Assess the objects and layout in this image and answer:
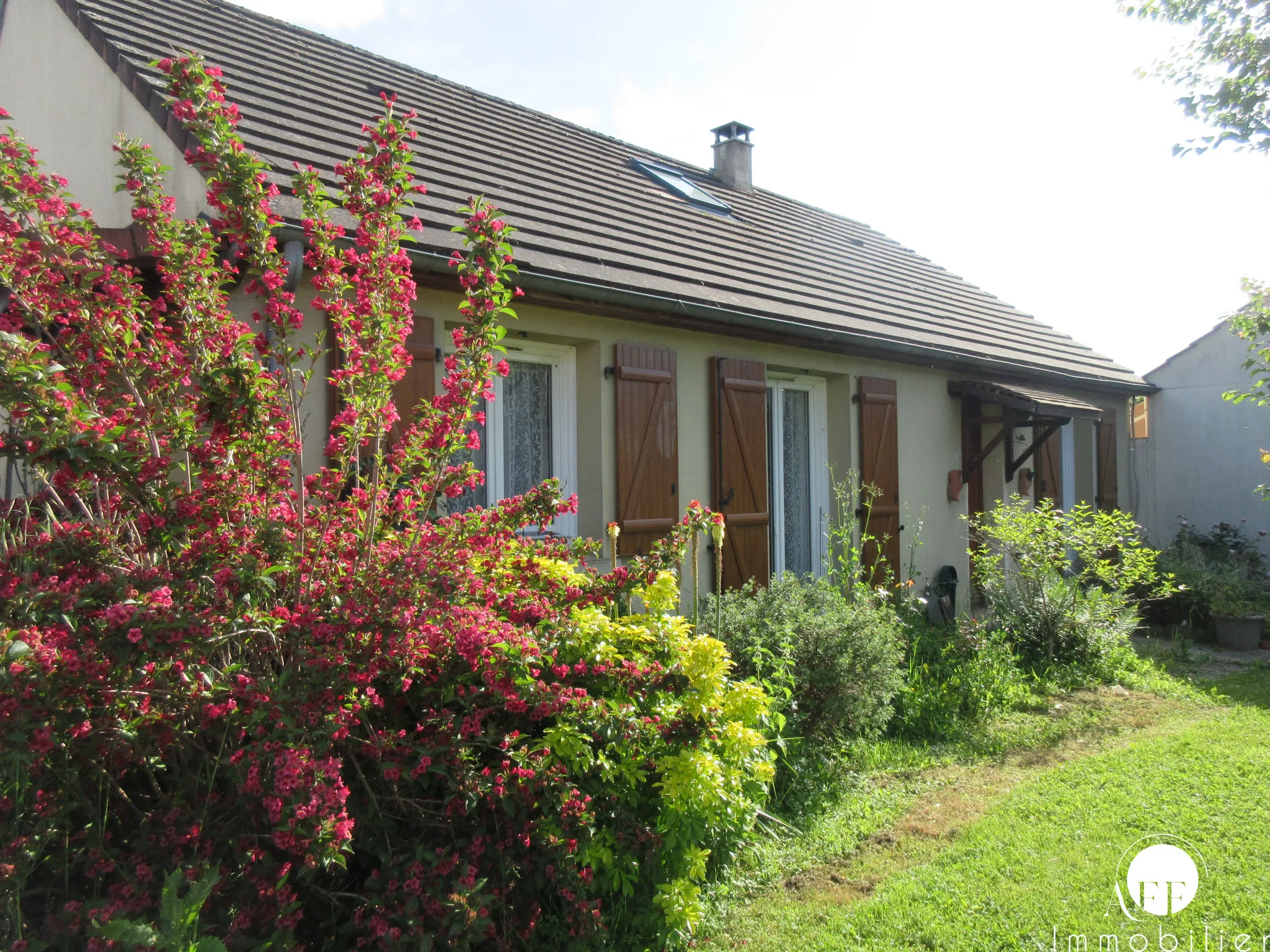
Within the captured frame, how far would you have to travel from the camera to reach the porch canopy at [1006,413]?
8.54 m

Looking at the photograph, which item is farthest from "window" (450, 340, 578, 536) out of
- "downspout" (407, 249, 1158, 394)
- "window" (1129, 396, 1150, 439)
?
"window" (1129, 396, 1150, 439)

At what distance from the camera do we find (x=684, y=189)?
9.48 meters

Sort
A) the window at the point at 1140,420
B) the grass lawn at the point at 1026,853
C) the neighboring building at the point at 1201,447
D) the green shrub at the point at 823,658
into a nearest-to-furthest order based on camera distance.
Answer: the grass lawn at the point at 1026,853, the green shrub at the point at 823,658, the neighboring building at the point at 1201,447, the window at the point at 1140,420

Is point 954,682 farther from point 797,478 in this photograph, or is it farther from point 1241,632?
point 1241,632

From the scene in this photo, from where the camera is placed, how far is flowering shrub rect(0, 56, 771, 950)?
206cm

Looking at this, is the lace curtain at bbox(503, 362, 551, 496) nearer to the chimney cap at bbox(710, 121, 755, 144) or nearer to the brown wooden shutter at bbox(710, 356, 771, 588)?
the brown wooden shutter at bbox(710, 356, 771, 588)

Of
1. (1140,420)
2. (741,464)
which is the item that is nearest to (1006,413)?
(741,464)

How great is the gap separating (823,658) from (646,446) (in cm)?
202

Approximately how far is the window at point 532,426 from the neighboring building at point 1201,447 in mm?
9690

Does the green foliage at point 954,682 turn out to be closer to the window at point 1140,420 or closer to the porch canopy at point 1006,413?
the porch canopy at point 1006,413

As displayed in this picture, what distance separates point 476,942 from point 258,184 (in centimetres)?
248

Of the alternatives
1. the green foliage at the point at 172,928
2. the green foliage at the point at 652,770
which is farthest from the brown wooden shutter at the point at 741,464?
the green foliage at the point at 172,928

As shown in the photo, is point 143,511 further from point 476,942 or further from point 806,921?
point 806,921

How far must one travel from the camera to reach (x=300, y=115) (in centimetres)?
607
